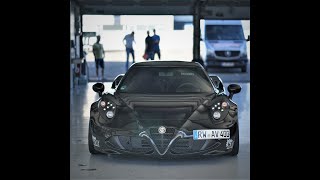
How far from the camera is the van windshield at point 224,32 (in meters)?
29.5

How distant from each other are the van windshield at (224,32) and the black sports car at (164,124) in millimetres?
21248

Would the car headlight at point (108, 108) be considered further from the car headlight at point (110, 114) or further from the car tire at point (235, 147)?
the car tire at point (235, 147)

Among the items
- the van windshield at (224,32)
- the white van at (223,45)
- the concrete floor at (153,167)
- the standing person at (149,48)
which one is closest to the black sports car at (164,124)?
the concrete floor at (153,167)

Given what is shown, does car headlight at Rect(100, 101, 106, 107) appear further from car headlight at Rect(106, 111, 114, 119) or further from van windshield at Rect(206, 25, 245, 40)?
van windshield at Rect(206, 25, 245, 40)

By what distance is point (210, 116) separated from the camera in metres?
7.73

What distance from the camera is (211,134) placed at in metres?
7.55

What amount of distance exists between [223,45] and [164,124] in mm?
21850

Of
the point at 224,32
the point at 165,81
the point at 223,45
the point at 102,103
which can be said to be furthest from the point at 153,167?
the point at 224,32
